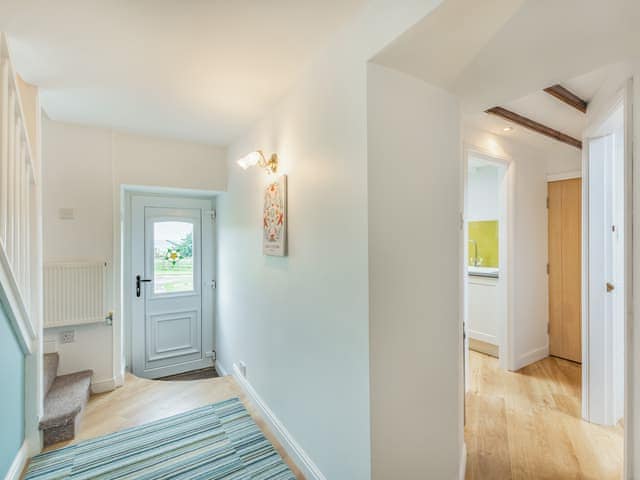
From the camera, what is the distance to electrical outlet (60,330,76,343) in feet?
8.68

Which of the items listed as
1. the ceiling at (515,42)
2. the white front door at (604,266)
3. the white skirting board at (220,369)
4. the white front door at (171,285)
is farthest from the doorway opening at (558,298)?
the white front door at (171,285)

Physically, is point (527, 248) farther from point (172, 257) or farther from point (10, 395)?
point (10, 395)

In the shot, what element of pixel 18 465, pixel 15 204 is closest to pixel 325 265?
pixel 15 204

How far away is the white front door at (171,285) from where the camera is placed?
3.45 meters

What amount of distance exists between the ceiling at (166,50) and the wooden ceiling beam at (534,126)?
5.20 ft

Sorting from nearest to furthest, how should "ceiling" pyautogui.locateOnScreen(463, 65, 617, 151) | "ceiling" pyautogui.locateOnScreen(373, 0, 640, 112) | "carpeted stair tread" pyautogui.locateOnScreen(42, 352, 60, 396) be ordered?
"ceiling" pyautogui.locateOnScreen(373, 0, 640, 112) < "ceiling" pyautogui.locateOnScreen(463, 65, 617, 151) < "carpeted stair tread" pyautogui.locateOnScreen(42, 352, 60, 396)

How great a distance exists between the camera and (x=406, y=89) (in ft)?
4.47

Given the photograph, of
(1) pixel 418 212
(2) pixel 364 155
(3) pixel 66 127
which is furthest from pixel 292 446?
(3) pixel 66 127

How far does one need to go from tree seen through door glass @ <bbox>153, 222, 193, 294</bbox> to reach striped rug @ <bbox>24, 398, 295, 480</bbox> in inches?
66.6

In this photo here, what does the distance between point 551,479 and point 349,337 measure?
1.55 metres

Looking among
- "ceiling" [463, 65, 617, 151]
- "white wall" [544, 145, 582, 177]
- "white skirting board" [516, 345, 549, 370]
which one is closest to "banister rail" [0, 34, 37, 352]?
"ceiling" [463, 65, 617, 151]

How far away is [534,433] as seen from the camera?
6.92 feet

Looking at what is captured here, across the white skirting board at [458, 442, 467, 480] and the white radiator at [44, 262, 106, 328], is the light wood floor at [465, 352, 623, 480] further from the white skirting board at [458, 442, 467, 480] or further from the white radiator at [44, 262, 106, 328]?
the white radiator at [44, 262, 106, 328]

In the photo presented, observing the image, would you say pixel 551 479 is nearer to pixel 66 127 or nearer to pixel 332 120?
pixel 332 120
